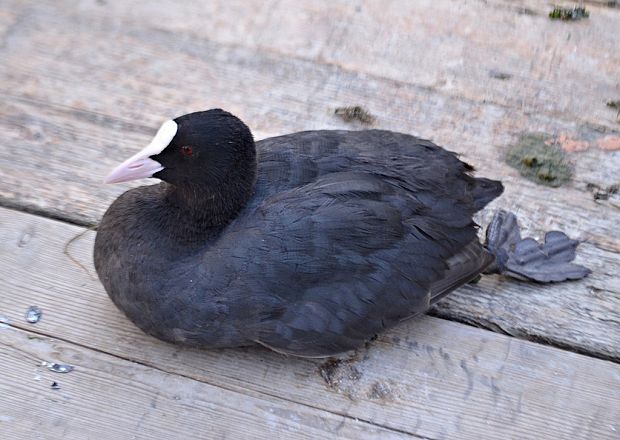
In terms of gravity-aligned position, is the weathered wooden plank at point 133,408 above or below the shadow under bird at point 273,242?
below

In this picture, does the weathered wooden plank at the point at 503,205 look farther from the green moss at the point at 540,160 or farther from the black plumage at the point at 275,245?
the black plumage at the point at 275,245

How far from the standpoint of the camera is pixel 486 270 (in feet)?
7.61

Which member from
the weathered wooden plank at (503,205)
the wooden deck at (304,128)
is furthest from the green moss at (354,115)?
the weathered wooden plank at (503,205)

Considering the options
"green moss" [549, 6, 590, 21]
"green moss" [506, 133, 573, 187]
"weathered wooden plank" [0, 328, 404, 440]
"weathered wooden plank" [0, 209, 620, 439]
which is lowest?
"weathered wooden plank" [0, 328, 404, 440]

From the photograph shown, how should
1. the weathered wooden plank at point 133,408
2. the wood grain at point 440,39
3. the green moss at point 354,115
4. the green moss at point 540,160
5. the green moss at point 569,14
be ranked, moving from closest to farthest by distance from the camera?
the weathered wooden plank at point 133,408 < the green moss at point 540,160 < the green moss at point 354,115 < the wood grain at point 440,39 < the green moss at point 569,14

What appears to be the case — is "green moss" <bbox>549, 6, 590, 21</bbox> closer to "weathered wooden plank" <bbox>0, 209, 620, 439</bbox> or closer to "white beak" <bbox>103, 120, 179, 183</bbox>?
"weathered wooden plank" <bbox>0, 209, 620, 439</bbox>

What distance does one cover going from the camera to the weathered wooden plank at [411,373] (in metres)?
1.97

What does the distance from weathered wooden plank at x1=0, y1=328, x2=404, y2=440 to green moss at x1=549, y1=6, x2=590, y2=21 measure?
76.9 inches

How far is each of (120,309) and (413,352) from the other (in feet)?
2.56

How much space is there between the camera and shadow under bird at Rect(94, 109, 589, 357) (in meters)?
1.95

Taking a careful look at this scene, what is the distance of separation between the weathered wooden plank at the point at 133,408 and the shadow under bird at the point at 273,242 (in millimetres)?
132

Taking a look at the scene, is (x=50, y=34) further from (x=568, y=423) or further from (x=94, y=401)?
(x=568, y=423)

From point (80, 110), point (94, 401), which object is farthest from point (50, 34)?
point (94, 401)

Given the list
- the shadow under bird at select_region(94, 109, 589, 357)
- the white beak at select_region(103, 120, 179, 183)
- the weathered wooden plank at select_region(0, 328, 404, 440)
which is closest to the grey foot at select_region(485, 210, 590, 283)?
the shadow under bird at select_region(94, 109, 589, 357)
